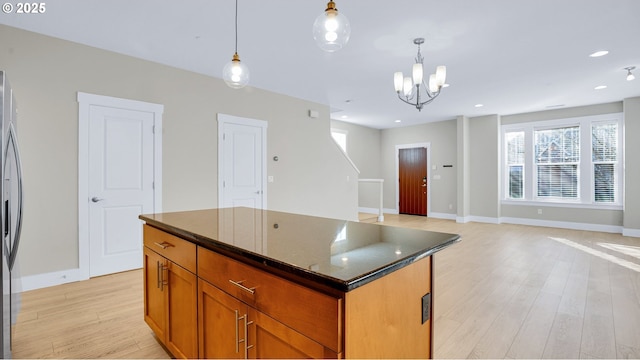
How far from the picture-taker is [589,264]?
3918mm

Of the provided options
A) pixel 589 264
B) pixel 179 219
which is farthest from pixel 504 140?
pixel 179 219

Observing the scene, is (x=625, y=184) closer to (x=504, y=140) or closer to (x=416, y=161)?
(x=504, y=140)

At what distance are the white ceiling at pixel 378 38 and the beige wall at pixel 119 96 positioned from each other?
0.73ft

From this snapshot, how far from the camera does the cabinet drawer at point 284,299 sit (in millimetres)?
843

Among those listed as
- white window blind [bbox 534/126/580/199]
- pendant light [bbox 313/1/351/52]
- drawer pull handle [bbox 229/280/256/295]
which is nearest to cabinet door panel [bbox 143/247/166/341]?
drawer pull handle [bbox 229/280/256/295]

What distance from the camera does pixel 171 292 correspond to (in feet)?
5.56

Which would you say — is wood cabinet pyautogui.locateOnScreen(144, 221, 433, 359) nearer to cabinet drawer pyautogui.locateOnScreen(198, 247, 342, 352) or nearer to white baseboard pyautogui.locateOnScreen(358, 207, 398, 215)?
cabinet drawer pyautogui.locateOnScreen(198, 247, 342, 352)

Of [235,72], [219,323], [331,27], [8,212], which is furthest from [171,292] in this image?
[331,27]

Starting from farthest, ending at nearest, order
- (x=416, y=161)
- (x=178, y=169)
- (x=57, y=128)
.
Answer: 1. (x=416, y=161)
2. (x=178, y=169)
3. (x=57, y=128)

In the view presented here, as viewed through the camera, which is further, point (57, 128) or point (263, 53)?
point (263, 53)

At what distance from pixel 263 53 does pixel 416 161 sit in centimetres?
616

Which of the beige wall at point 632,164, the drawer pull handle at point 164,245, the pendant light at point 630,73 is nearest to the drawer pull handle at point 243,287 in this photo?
the drawer pull handle at point 164,245

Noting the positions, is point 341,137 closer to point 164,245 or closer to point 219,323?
point 164,245

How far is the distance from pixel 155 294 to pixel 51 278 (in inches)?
85.1
